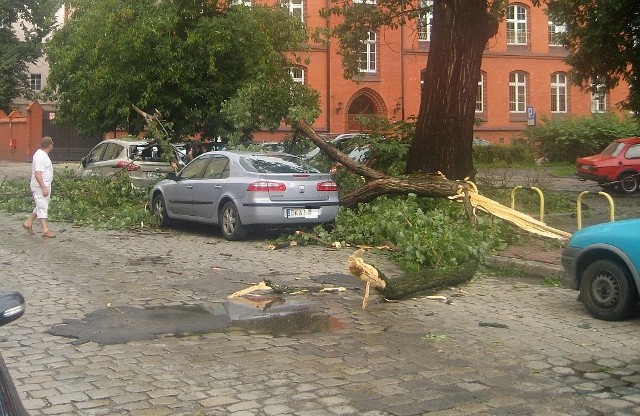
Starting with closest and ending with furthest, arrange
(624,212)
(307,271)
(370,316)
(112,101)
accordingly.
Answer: (370,316) < (307,271) < (624,212) < (112,101)

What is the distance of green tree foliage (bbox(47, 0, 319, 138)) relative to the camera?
845 inches

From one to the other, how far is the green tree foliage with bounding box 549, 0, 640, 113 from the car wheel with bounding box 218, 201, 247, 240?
14.5m

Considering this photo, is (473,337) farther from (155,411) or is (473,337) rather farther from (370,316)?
(155,411)

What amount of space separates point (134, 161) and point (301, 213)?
7292mm

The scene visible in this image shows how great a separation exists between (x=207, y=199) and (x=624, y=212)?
9984mm

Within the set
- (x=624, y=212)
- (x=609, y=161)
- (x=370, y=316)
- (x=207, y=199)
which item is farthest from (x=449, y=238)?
(x=609, y=161)

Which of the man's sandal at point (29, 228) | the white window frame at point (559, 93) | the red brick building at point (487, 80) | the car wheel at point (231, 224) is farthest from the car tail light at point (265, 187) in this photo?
the white window frame at point (559, 93)

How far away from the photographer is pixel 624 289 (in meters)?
7.98

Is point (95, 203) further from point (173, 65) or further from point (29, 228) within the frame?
point (173, 65)

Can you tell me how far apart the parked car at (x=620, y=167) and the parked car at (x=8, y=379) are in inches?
952

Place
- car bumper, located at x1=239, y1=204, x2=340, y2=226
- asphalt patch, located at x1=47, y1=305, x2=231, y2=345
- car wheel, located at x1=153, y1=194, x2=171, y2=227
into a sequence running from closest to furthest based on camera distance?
asphalt patch, located at x1=47, y1=305, x2=231, y2=345, car bumper, located at x1=239, y1=204, x2=340, y2=226, car wheel, located at x1=153, y1=194, x2=171, y2=227

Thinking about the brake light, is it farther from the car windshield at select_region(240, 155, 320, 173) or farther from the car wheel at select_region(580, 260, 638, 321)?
the car wheel at select_region(580, 260, 638, 321)

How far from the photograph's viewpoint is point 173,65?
21625mm

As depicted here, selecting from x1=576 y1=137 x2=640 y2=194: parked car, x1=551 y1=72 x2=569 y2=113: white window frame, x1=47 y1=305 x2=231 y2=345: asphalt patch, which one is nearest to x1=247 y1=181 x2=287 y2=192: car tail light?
x1=47 y1=305 x2=231 y2=345: asphalt patch
